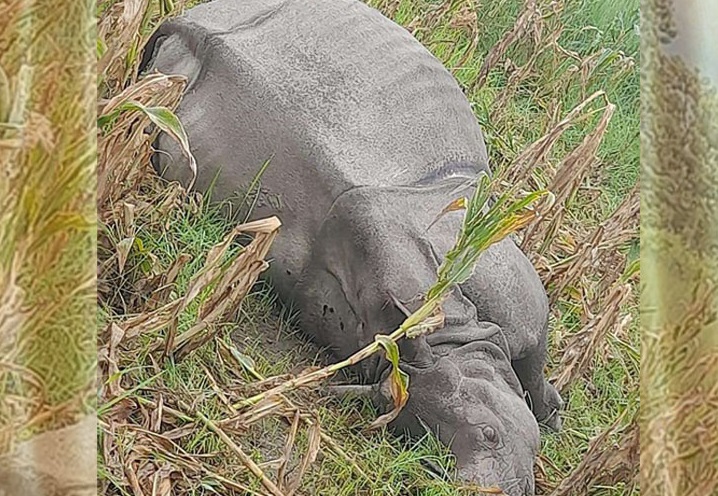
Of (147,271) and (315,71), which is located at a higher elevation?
(315,71)

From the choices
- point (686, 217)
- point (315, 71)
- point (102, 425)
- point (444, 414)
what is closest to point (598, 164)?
point (315, 71)

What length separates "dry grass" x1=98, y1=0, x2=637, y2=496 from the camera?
3.01 ft

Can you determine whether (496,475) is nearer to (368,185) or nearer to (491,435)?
(491,435)

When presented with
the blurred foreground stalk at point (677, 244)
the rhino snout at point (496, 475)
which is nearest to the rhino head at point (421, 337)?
the rhino snout at point (496, 475)

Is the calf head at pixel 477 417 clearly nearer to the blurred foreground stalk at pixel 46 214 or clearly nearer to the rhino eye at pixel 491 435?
the rhino eye at pixel 491 435

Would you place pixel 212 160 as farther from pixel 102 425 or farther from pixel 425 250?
pixel 102 425

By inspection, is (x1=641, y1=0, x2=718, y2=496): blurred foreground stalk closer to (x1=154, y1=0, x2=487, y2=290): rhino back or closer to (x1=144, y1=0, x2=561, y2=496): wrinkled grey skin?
(x1=144, y1=0, x2=561, y2=496): wrinkled grey skin

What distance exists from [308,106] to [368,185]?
124 mm

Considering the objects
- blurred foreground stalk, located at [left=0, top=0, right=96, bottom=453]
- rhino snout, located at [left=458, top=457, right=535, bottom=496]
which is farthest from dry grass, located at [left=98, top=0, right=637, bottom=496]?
blurred foreground stalk, located at [left=0, top=0, right=96, bottom=453]

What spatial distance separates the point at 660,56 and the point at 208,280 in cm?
49

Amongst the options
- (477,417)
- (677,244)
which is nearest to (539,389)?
(477,417)

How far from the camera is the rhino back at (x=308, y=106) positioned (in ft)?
3.81

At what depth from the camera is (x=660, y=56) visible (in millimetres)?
529

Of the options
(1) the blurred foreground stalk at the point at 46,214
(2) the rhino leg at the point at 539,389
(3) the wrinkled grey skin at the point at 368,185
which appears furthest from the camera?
(2) the rhino leg at the point at 539,389
